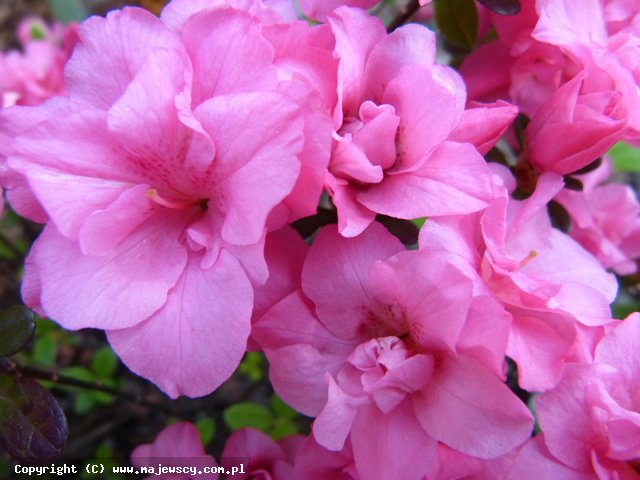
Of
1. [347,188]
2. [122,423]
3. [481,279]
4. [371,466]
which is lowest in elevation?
[122,423]

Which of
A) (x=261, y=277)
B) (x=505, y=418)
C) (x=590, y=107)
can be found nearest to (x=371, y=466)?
(x=505, y=418)

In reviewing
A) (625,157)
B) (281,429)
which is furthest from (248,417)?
(625,157)

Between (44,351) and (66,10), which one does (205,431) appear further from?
(66,10)

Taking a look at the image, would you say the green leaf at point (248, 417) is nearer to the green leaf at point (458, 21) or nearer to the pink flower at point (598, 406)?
the pink flower at point (598, 406)

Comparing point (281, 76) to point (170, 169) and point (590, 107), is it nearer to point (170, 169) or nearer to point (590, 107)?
point (170, 169)

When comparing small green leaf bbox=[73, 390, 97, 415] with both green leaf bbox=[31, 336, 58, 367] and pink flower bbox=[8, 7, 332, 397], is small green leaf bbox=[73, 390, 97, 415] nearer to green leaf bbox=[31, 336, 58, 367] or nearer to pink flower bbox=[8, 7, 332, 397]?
green leaf bbox=[31, 336, 58, 367]

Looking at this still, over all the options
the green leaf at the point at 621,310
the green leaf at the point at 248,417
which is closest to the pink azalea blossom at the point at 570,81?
the green leaf at the point at 621,310

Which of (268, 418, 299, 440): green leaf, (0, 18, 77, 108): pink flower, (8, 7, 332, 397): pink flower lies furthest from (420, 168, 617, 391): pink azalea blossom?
(0, 18, 77, 108): pink flower
